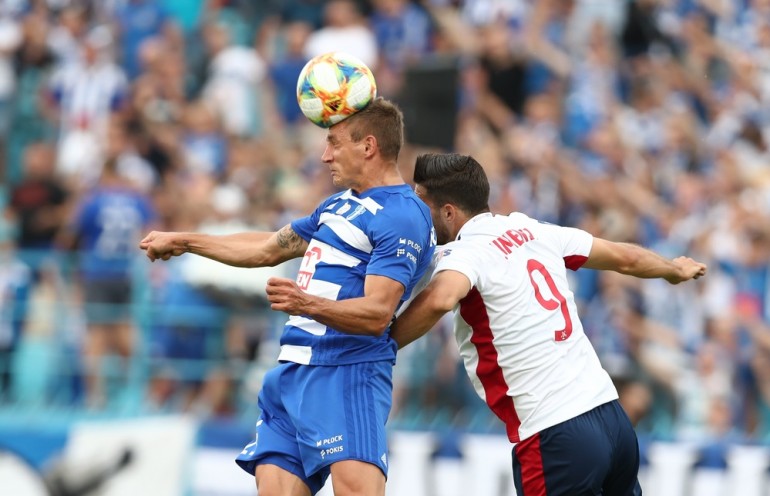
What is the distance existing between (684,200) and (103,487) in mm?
6021

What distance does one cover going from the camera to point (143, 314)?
11977 mm

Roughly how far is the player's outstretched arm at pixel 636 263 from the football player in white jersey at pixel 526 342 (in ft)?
0.99

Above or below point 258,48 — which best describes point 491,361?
below

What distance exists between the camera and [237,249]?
6.89 m

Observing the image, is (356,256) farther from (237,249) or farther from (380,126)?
(237,249)

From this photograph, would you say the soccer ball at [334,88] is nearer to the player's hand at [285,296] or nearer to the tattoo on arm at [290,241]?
the tattoo on arm at [290,241]

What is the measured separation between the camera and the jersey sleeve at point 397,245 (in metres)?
6.09

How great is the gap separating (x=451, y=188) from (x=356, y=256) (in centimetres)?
61

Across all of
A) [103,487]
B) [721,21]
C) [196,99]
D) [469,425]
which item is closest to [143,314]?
[103,487]

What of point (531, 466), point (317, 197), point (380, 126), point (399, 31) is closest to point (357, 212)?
point (380, 126)

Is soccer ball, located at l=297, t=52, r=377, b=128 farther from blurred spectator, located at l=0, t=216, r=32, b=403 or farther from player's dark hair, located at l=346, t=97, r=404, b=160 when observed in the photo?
blurred spectator, located at l=0, t=216, r=32, b=403

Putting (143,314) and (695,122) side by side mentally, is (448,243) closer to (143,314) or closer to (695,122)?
(143,314)

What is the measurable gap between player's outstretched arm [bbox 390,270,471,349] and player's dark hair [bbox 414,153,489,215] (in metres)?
0.56

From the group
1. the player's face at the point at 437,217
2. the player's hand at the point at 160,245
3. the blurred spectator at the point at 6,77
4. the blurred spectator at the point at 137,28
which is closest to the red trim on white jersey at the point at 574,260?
the player's face at the point at 437,217
